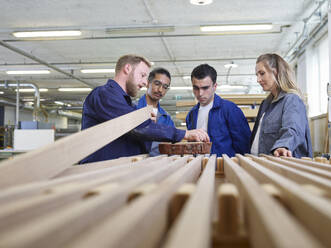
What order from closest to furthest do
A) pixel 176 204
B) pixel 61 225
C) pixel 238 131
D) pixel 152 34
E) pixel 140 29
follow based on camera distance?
pixel 61 225 < pixel 176 204 < pixel 238 131 < pixel 140 29 < pixel 152 34

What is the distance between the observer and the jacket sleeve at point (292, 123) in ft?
7.16

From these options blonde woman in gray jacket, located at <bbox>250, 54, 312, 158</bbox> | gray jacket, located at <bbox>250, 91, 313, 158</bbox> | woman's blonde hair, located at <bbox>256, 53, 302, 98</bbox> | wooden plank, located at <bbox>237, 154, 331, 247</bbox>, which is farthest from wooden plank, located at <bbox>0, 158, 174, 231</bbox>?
woman's blonde hair, located at <bbox>256, 53, 302, 98</bbox>

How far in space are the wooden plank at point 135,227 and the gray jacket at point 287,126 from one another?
5.46 ft

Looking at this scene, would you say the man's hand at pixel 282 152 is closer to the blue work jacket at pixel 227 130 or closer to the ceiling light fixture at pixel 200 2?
the blue work jacket at pixel 227 130

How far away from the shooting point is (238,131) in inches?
126

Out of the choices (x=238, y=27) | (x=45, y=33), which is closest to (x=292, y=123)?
(x=238, y=27)

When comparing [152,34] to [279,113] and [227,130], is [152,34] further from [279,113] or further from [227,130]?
[279,113]

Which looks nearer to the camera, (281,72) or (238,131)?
(281,72)

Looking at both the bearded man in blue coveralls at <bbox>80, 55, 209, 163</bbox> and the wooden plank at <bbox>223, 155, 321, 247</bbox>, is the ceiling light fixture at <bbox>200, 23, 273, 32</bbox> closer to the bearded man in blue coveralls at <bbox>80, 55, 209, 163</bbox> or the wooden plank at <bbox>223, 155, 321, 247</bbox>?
the bearded man in blue coveralls at <bbox>80, 55, 209, 163</bbox>

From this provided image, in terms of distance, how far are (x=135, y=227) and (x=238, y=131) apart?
2.91 m

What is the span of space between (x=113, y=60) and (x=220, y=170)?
1086cm

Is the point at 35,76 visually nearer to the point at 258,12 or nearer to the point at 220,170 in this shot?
the point at 258,12

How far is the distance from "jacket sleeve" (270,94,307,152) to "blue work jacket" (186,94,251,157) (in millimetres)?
756

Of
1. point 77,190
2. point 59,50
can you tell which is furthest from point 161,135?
point 59,50
